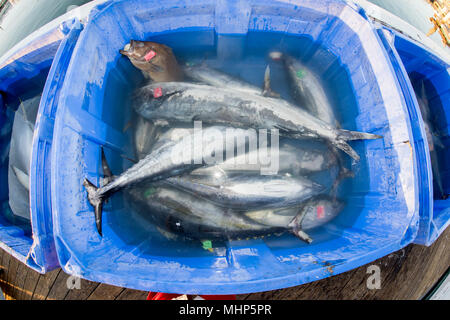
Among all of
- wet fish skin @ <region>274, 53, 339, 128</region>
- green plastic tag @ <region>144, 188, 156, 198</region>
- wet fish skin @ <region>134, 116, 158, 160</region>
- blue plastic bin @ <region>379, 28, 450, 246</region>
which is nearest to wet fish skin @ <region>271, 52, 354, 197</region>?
wet fish skin @ <region>274, 53, 339, 128</region>

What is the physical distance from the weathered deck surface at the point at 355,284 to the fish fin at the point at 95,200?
3.15ft

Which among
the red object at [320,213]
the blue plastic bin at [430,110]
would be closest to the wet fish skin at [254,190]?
the red object at [320,213]

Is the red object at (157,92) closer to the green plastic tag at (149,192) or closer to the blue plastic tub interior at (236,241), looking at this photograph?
the blue plastic tub interior at (236,241)

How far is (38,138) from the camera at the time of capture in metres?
1.50

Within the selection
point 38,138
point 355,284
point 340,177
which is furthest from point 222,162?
point 355,284

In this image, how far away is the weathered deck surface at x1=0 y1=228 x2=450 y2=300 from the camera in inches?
89.9

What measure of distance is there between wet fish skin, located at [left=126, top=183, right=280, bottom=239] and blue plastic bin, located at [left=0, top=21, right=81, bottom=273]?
30.6 inches

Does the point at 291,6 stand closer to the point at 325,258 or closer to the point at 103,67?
the point at 103,67

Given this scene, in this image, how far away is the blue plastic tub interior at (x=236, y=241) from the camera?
5.06 feet

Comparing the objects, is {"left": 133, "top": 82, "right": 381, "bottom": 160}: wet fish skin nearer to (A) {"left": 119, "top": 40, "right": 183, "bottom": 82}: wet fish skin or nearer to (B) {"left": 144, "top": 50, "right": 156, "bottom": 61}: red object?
(A) {"left": 119, "top": 40, "right": 183, "bottom": 82}: wet fish skin

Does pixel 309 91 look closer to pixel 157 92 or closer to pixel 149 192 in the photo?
pixel 157 92
